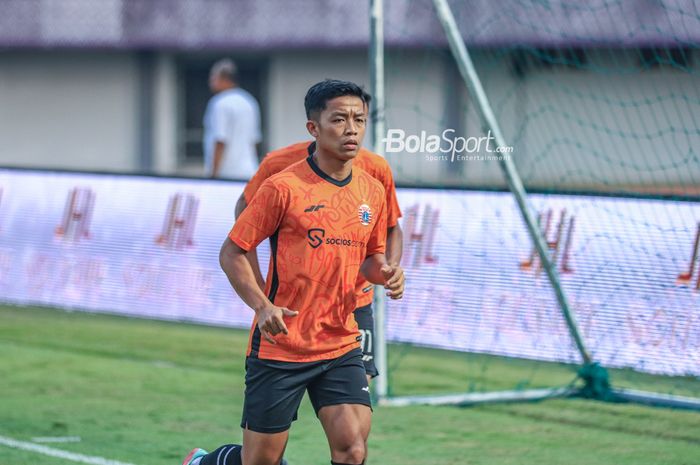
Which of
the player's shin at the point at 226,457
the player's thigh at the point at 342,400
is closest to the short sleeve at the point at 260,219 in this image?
the player's thigh at the point at 342,400

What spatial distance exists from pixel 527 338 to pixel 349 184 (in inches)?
151

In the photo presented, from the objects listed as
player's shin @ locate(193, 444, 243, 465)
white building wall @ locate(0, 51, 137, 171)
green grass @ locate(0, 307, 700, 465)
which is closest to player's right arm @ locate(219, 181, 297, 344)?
player's shin @ locate(193, 444, 243, 465)

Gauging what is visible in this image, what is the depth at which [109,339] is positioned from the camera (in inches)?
422

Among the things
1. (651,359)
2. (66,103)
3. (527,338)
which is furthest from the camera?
(66,103)

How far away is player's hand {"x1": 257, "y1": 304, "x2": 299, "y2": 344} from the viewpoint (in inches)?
188

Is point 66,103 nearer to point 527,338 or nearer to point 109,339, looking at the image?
point 109,339

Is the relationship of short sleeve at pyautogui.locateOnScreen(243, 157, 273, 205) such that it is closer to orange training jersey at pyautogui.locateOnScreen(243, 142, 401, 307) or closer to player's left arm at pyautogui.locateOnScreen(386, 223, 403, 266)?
orange training jersey at pyautogui.locateOnScreen(243, 142, 401, 307)

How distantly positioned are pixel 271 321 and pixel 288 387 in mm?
372

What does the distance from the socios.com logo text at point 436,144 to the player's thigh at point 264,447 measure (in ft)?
11.6

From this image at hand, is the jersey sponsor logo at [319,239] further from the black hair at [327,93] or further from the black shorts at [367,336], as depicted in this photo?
the black shorts at [367,336]

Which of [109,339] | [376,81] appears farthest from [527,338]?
[109,339]

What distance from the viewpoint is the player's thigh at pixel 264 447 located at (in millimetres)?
5012

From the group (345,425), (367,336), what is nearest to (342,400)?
(345,425)

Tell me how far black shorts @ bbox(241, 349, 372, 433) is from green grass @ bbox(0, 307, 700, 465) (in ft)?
5.76
